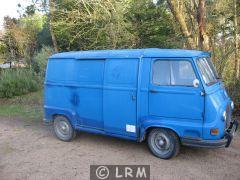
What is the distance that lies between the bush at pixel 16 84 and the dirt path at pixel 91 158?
683 centimetres

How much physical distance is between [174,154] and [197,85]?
4.65 feet

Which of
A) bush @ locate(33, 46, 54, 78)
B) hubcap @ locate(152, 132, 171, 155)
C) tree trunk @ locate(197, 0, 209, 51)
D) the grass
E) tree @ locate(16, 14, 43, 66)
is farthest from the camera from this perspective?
tree @ locate(16, 14, 43, 66)

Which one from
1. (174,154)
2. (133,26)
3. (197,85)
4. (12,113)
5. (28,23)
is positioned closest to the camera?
(197,85)

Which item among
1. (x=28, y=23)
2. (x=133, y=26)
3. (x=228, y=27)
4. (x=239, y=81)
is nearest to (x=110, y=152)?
(x=239, y=81)

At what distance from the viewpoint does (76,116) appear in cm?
691

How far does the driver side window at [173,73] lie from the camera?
5.55 m

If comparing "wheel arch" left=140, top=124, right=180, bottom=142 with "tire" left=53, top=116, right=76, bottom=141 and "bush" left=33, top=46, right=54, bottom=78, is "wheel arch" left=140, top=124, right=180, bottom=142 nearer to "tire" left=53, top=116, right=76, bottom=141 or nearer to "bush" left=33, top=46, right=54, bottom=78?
"tire" left=53, top=116, right=76, bottom=141

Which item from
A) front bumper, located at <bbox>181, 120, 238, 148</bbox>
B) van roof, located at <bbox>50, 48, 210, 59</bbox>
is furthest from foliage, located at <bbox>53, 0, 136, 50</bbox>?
front bumper, located at <bbox>181, 120, 238, 148</bbox>

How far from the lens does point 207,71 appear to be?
587 centimetres

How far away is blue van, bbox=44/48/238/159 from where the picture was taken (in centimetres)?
542

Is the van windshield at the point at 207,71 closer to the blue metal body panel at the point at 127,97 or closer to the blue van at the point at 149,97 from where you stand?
the blue van at the point at 149,97

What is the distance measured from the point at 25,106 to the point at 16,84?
248cm

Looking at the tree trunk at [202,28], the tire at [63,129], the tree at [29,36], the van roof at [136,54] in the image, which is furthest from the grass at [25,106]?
the tree at [29,36]

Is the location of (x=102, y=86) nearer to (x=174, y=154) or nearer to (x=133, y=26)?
(x=174, y=154)
